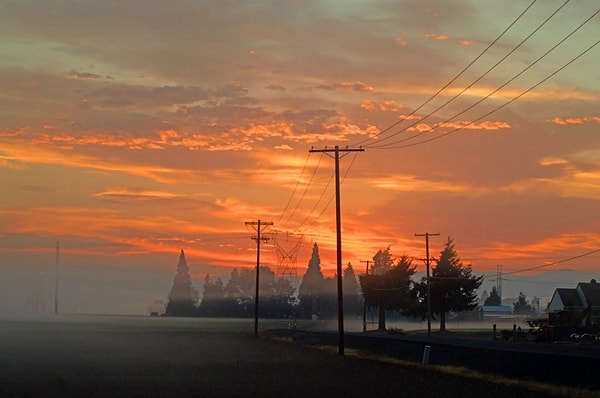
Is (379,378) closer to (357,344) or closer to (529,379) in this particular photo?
(529,379)

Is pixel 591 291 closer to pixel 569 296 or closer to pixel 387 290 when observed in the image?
pixel 569 296

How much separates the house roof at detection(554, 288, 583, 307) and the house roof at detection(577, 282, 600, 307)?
74.8 inches

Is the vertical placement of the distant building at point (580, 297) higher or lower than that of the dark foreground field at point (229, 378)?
higher

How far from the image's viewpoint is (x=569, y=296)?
468 ft

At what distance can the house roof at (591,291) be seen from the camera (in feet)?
431

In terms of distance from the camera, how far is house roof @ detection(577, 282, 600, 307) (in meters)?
131

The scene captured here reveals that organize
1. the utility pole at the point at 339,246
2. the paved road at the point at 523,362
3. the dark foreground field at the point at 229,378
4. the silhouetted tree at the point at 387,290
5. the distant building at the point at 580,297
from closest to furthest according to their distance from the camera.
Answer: the dark foreground field at the point at 229,378, the paved road at the point at 523,362, the utility pole at the point at 339,246, the distant building at the point at 580,297, the silhouetted tree at the point at 387,290

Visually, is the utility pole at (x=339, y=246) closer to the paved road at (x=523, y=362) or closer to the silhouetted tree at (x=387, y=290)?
the paved road at (x=523, y=362)

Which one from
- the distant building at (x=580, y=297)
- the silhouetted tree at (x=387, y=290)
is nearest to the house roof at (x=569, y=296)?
the distant building at (x=580, y=297)

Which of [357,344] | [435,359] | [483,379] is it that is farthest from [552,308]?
[483,379]

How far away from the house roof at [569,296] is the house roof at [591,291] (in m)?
1.90

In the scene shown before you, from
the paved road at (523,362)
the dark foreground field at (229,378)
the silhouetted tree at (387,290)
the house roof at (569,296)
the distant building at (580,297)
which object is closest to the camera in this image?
the dark foreground field at (229,378)

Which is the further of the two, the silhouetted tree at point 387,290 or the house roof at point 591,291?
the silhouetted tree at point 387,290

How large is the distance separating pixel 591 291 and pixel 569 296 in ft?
23.0
